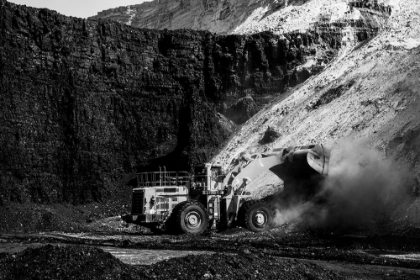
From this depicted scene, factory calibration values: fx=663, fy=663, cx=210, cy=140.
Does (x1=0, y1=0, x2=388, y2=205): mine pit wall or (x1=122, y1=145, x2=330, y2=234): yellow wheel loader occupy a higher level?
(x1=0, y1=0, x2=388, y2=205): mine pit wall

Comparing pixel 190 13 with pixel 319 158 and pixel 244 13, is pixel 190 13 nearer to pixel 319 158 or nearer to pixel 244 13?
pixel 244 13

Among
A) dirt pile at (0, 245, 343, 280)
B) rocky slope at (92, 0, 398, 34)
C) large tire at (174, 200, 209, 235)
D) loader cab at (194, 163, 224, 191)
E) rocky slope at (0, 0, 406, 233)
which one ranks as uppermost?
rocky slope at (92, 0, 398, 34)

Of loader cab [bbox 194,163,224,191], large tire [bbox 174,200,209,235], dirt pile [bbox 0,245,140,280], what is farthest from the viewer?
loader cab [bbox 194,163,224,191]

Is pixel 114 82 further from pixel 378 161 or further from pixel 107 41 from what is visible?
pixel 378 161

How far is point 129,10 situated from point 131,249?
80.7m

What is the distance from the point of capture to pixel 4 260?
14.1 m

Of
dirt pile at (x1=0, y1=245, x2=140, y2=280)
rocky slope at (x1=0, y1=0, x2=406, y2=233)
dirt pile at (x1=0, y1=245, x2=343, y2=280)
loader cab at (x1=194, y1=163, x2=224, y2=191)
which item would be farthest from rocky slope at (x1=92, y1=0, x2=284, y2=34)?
dirt pile at (x1=0, y1=245, x2=140, y2=280)

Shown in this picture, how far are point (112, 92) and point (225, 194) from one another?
26280 mm

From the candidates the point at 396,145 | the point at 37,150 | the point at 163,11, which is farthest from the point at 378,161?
the point at 163,11

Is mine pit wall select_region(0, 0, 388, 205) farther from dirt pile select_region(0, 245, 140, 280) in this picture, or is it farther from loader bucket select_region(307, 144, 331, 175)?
dirt pile select_region(0, 245, 140, 280)

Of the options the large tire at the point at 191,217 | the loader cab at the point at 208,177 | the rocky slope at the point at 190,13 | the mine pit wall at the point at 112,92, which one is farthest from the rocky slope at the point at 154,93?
the large tire at the point at 191,217

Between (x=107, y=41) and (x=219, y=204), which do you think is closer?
(x=219, y=204)

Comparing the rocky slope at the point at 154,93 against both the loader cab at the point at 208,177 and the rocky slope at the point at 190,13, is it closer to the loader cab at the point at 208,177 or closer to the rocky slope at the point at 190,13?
the rocky slope at the point at 190,13

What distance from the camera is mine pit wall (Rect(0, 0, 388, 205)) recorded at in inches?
1815
